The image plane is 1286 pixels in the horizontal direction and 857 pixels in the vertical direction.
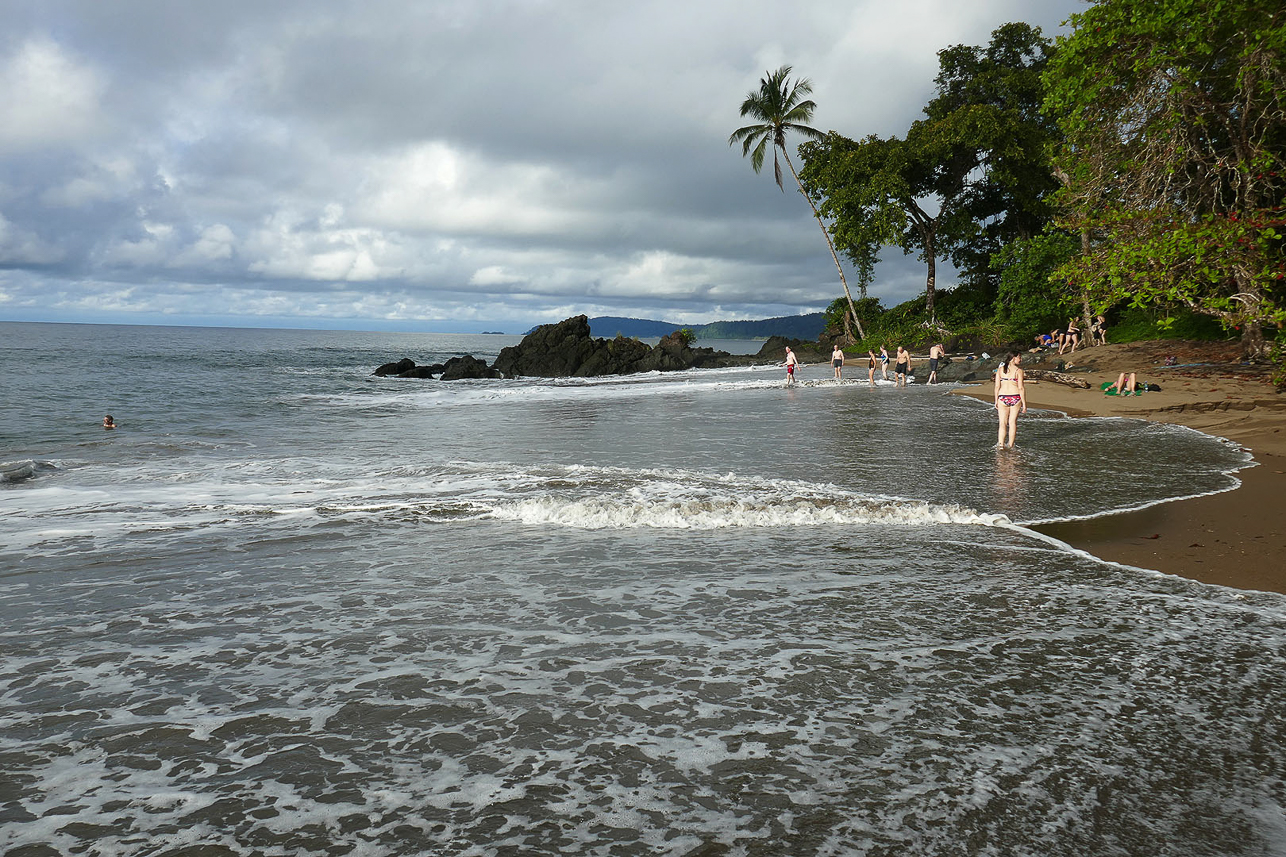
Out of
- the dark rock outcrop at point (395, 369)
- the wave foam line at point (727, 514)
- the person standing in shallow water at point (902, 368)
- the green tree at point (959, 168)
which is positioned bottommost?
the wave foam line at point (727, 514)

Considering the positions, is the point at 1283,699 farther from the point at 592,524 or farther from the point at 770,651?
the point at 592,524

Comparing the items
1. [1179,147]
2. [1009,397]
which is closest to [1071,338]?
[1179,147]

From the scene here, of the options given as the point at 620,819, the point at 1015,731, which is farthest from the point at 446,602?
the point at 1015,731

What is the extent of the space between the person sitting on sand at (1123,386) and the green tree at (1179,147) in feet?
10.8

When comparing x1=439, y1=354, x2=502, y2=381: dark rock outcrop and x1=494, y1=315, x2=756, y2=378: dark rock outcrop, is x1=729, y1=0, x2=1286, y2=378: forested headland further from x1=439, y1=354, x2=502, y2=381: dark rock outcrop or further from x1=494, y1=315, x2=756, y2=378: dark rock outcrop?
x1=439, y1=354, x2=502, y2=381: dark rock outcrop

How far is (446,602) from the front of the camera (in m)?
5.85

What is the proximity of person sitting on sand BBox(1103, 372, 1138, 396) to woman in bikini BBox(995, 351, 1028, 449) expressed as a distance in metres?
9.38

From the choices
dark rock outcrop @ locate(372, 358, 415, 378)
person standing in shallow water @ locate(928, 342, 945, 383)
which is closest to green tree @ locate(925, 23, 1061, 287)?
person standing in shallow water @ locate(928, 342, 945, 383)

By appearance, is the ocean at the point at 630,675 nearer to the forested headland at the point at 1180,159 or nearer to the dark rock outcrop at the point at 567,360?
the forested headland at the point at 1180,159

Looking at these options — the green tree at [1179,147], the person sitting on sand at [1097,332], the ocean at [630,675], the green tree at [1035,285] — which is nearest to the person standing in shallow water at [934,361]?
the person sitting on sand at [1097,332]

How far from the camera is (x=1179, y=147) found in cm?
1661

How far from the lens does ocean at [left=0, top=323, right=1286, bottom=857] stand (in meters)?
3.09

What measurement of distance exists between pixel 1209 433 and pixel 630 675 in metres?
15.3

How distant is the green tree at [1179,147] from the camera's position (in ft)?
47.5
